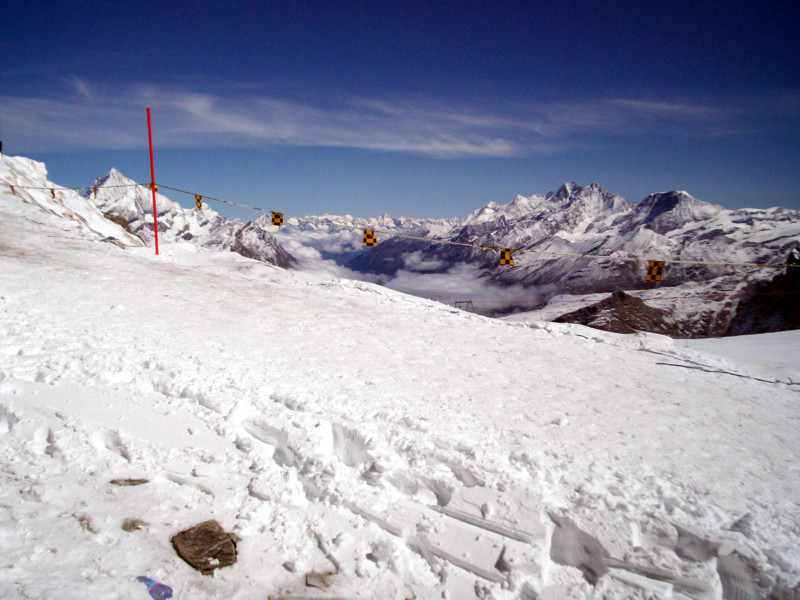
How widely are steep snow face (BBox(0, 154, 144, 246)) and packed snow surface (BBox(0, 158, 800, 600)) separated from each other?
22993 mm

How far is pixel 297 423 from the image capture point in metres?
7.40

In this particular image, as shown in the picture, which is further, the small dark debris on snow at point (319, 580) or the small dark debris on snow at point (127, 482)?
the small dark debris on snow at point (127, 482)

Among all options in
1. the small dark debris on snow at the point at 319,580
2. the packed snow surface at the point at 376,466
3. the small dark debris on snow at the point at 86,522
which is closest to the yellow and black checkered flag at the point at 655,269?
the packed snow surface at the point at 376,466

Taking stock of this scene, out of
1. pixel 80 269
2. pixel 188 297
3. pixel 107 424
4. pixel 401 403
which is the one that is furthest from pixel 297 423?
pixel 80 269


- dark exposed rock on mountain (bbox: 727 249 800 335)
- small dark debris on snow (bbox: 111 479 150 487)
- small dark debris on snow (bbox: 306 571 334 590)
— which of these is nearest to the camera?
small dark debris on snow (bbox: 306 571 334 590)

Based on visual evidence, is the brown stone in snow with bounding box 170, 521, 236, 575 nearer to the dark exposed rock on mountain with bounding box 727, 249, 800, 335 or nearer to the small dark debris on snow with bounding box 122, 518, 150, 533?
Answer: the small dark debris on snow with bounding box 122, 518, 150, 533

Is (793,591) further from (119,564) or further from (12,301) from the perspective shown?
(12,301)

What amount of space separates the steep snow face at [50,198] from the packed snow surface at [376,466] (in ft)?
75.4

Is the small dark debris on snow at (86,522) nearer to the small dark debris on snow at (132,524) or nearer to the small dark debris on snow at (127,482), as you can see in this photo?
the small dark debris on snow at (132,524)

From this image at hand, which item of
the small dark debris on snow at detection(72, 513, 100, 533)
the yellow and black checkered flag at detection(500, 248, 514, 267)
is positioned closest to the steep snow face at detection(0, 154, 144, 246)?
the yellow and black checkered flag at detection(500, 248, 514, 267)

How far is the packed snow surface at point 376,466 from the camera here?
4.95m

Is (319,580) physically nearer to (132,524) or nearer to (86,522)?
(132,524)

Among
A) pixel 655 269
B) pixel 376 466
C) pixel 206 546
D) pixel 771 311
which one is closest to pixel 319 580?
pixel 206 546

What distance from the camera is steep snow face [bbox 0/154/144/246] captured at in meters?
33.2
